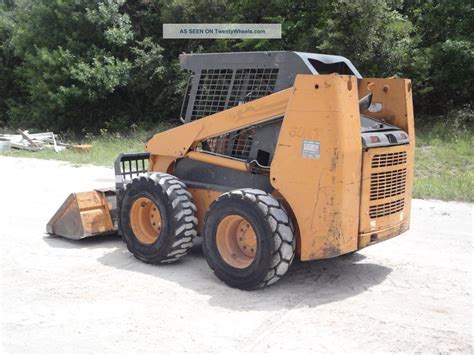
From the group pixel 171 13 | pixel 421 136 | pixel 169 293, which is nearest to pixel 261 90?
pixel 169 293

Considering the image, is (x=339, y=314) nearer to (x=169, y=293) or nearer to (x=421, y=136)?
(x=169, y=293)

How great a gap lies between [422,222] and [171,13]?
16106mm

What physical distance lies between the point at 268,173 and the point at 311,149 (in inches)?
30.0

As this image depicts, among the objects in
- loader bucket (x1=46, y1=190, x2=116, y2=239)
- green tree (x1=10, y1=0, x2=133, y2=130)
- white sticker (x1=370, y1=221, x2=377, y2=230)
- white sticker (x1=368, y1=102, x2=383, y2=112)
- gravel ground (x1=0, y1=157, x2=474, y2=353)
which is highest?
green tree (x1=10, y1=0, x2=133, y2=130)

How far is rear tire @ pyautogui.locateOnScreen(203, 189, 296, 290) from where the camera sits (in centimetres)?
492

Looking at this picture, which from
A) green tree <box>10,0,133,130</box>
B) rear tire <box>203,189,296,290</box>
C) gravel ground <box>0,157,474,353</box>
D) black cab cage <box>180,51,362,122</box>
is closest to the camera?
gravel ground <box>0,157,474,353</box>

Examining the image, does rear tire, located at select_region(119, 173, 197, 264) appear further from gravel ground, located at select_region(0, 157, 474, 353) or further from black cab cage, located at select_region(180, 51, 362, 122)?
black cab cage, located at select_region(180, 51, 362, 122)

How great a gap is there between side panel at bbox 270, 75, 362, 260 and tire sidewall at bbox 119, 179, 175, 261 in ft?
4.38

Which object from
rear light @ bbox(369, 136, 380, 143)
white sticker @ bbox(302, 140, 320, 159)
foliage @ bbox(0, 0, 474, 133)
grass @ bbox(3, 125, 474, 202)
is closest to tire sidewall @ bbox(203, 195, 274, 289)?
white sticker @ bbox(302, 140, 320, 159)

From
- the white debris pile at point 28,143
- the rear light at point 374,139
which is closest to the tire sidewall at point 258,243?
the rear light at point 374,139

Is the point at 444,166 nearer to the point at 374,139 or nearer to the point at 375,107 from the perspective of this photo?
the point at 375,107

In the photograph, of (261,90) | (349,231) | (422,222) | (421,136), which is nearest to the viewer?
(349,231)

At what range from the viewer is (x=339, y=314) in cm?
462

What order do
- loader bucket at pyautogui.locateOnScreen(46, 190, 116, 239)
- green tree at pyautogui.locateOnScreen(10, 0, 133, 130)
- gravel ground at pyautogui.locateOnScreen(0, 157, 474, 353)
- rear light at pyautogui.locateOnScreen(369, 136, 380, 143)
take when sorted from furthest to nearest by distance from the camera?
1. green tree at pyautogui.locateOnScreen(10, 0, 133, 130)
2. loader bucket at pyautogui.locateOnScreen(46, 190, 116, 239)
3. rear light at pyautogui.locateOnScreen(369, 136, 380, 143)
4. gravel ground at pyautogui.locateOnScreen(0, 157, 474, 353)
